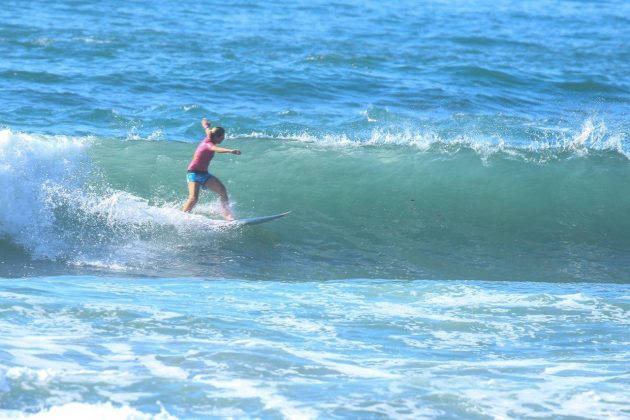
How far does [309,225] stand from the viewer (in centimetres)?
1288

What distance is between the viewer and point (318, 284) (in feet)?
34.2

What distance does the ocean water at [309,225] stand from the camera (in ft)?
23.8

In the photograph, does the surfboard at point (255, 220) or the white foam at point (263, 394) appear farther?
the surfboard at point (255, 220)

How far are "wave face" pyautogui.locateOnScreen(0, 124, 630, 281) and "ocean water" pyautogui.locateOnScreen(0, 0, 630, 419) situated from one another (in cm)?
4

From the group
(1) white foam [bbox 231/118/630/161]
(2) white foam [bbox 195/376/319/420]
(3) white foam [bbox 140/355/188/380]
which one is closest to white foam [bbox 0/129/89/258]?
(1) white foam [bbox 231/118/630/161]

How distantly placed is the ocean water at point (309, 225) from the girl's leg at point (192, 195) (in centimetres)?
20

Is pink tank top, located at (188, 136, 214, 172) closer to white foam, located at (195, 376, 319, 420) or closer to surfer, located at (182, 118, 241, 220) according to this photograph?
surfer, located at (182, 118, 241, 220)

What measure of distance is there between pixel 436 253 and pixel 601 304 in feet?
9.30

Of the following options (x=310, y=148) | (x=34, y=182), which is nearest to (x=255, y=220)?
(x=34, y=182)

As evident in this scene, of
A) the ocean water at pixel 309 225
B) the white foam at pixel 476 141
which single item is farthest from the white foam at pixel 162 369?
the white foam at pixel 476 141

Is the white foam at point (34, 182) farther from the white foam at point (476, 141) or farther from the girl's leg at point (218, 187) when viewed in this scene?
the white foam at point (476, 141)

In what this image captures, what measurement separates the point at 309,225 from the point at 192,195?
1628mm

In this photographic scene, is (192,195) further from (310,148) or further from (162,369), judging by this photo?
(162,369)

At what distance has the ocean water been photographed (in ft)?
23.8
